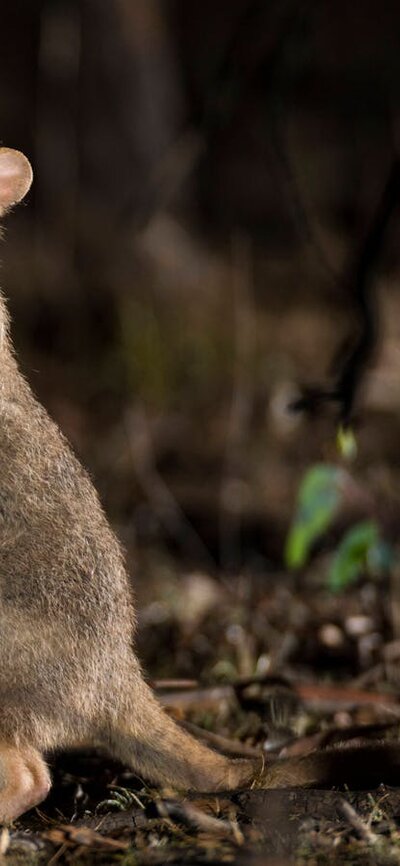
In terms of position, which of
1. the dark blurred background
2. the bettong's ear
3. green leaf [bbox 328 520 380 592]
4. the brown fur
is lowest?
the dark blurred background

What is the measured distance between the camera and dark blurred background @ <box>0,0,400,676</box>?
275 inches

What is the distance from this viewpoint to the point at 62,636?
360 cm

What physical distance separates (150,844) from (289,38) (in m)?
3.74

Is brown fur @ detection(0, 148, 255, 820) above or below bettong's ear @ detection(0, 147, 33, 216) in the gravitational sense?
below

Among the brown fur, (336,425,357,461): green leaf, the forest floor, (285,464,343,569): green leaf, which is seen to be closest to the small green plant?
(285,464,343,569): green leaf

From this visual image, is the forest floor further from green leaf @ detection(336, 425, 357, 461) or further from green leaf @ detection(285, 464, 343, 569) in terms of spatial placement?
green leaf @ detection(336, 425, 357, 461)

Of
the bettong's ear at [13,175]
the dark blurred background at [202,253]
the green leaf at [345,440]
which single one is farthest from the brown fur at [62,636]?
the dark blurred background at [202,253]

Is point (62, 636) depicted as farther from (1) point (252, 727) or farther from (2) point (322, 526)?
(2) point (322, 526)

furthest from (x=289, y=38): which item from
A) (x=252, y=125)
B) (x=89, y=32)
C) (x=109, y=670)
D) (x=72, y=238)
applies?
(x=252, y=125)

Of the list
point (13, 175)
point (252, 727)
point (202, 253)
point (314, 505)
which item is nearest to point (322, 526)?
point (314, 505)

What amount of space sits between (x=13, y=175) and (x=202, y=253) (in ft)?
21.7

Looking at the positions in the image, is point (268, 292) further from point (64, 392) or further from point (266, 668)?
point (266, 668)

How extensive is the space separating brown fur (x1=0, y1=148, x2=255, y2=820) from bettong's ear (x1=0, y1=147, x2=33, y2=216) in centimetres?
58

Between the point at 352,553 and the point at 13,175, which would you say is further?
the point at 352,553
